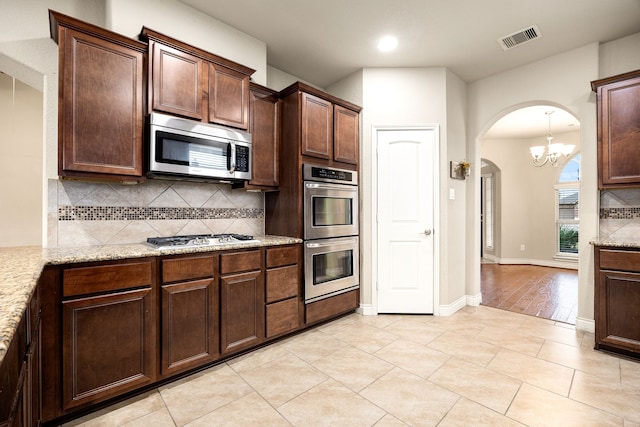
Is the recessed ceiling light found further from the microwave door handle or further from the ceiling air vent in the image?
the microwave door handle

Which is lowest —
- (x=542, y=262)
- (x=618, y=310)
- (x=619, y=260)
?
(x=542, y=262)

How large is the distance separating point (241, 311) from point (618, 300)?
120 inches

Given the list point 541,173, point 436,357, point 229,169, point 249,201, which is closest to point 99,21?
point 229,169

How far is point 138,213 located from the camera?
2.47m

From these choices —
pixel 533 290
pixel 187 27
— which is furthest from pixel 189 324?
pixel 533 290

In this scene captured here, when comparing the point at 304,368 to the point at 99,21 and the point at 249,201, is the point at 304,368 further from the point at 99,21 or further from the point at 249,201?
the point at 99,21

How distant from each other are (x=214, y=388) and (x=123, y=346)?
25.2 inches

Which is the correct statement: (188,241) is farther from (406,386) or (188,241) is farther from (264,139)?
(406,386)

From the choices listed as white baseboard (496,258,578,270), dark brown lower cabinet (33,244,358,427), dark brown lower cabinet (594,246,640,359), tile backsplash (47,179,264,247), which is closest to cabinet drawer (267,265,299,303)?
dark brown lower cabinet (33,244,358,427)

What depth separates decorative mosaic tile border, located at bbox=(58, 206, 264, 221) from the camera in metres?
2.21

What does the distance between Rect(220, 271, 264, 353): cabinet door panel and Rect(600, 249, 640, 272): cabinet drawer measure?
286cm

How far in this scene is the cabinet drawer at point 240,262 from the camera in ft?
7.70

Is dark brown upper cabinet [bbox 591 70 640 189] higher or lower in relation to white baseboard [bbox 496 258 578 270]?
higher

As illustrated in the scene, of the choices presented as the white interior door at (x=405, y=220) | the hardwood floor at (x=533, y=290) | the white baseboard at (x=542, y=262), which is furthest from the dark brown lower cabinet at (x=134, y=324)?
the white baseboard at (x=542, y=262)
